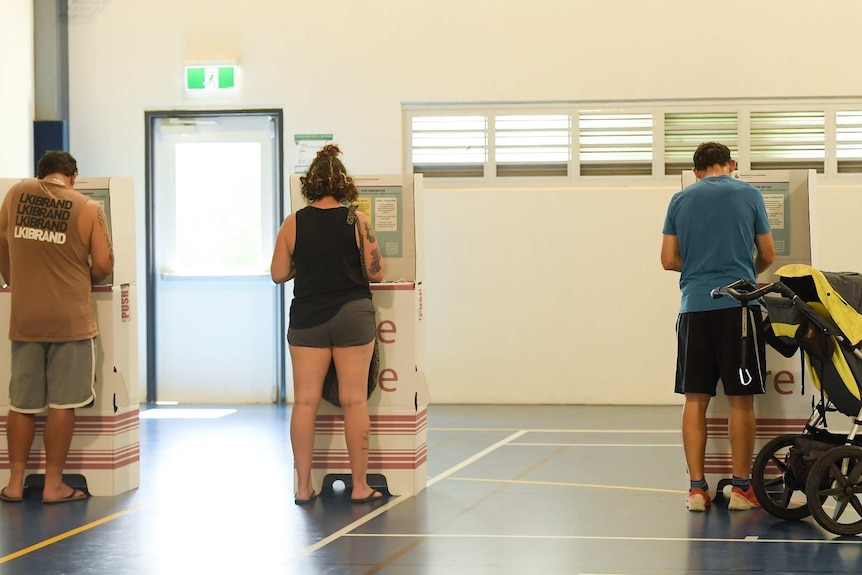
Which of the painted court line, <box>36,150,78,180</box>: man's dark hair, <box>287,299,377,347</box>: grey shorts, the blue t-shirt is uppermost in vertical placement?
<box>36,150,78,180</box>: man's dark hair

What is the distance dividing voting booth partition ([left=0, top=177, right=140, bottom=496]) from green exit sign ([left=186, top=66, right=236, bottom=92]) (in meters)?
4.24

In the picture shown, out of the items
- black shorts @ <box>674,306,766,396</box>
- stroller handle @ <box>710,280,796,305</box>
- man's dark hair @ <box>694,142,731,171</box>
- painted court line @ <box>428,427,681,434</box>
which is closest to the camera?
stroller handle @ <box>710,280,796,305</box>

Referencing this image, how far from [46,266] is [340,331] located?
1458mm

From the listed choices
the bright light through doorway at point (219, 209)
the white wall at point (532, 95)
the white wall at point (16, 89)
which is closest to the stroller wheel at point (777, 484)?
the white wall at point (532, 95)

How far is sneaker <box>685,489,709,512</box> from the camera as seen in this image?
5172 mm

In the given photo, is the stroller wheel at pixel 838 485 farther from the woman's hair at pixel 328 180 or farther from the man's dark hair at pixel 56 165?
the man's dark hair at pixel 56 165

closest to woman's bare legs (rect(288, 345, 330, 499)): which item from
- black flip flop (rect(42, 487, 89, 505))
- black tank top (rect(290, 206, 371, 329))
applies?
black tank top (rect(290, 206, 371, 329))

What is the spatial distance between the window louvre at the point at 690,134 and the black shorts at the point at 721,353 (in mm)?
4767

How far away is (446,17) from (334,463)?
5.19 metres

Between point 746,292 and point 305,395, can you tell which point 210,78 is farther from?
point 746,292

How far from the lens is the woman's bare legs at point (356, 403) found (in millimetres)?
5430

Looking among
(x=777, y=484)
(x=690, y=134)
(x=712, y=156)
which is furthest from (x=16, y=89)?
(x=777, y=484)

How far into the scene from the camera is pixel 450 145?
32.6ft

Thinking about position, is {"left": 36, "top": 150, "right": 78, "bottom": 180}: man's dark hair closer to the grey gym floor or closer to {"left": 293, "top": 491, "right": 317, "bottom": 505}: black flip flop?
the grey gym floor
